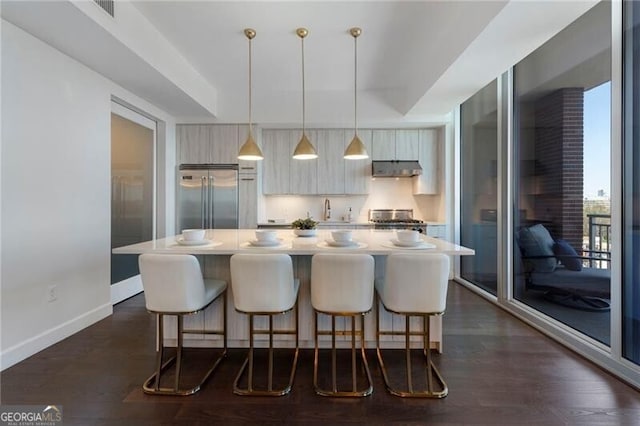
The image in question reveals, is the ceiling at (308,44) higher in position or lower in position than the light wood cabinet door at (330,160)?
higher

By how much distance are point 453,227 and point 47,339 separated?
4.94 meters

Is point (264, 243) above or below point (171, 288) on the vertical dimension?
above

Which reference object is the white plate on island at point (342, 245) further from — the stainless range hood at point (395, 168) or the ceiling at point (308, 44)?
the stainless range hood at point (395, 168)

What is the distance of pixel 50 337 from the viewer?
2.59 metres

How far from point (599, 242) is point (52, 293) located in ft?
15.0

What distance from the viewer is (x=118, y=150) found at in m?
3.60

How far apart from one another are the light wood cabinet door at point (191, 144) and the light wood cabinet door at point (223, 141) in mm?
108

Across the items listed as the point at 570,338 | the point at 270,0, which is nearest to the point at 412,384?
the point at 570,338

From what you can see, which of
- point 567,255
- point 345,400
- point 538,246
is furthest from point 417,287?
point 538,246

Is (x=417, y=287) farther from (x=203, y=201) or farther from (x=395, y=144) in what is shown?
(x=203, y=201)

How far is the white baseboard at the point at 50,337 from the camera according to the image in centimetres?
227

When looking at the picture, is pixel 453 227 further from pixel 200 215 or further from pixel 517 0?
pixel 200 215

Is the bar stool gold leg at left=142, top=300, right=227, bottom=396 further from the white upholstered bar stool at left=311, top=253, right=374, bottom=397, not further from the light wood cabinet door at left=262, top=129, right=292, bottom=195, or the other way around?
the light wood cabinet door at left=262, top=129, right=292, bottom=195

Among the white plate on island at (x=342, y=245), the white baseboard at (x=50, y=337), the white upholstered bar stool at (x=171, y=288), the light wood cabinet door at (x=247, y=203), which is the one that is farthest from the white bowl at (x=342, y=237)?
the light wood cabinet door at (x=247, y=203)
